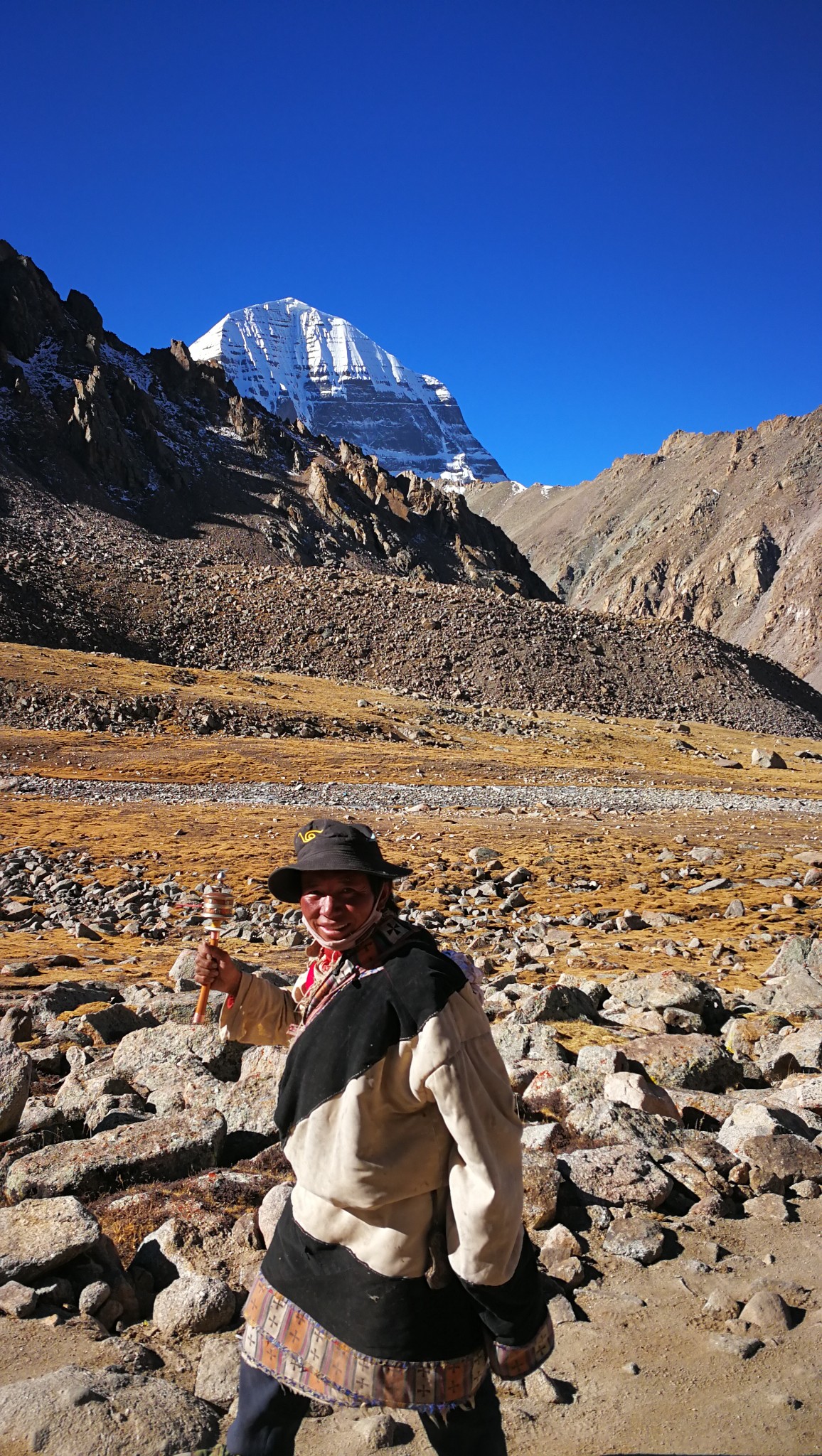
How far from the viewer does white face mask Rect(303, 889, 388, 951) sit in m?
2.88

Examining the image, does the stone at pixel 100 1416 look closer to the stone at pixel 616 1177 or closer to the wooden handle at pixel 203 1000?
the wooden handle at pixel 203 1000

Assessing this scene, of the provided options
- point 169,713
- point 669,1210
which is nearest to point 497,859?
point 669,1210

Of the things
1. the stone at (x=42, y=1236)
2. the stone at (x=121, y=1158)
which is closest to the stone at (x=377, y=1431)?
the stone at (x=42, y=1236)

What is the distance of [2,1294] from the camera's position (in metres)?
4.09

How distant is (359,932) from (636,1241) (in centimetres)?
313

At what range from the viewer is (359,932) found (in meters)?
2.89

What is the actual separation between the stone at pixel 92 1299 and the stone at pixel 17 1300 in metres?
0.19

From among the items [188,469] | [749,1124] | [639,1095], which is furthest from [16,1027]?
[188,469]

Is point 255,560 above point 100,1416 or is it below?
above

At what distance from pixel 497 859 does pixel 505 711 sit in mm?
33717

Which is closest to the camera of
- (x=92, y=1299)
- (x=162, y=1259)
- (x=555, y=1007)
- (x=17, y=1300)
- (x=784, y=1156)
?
(x=17, y=1300)

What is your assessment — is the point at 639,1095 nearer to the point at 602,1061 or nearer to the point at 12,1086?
the point at 602,1061

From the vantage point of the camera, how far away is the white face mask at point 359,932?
9.45 feet

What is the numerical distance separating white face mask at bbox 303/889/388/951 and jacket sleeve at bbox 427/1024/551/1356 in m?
0.47
